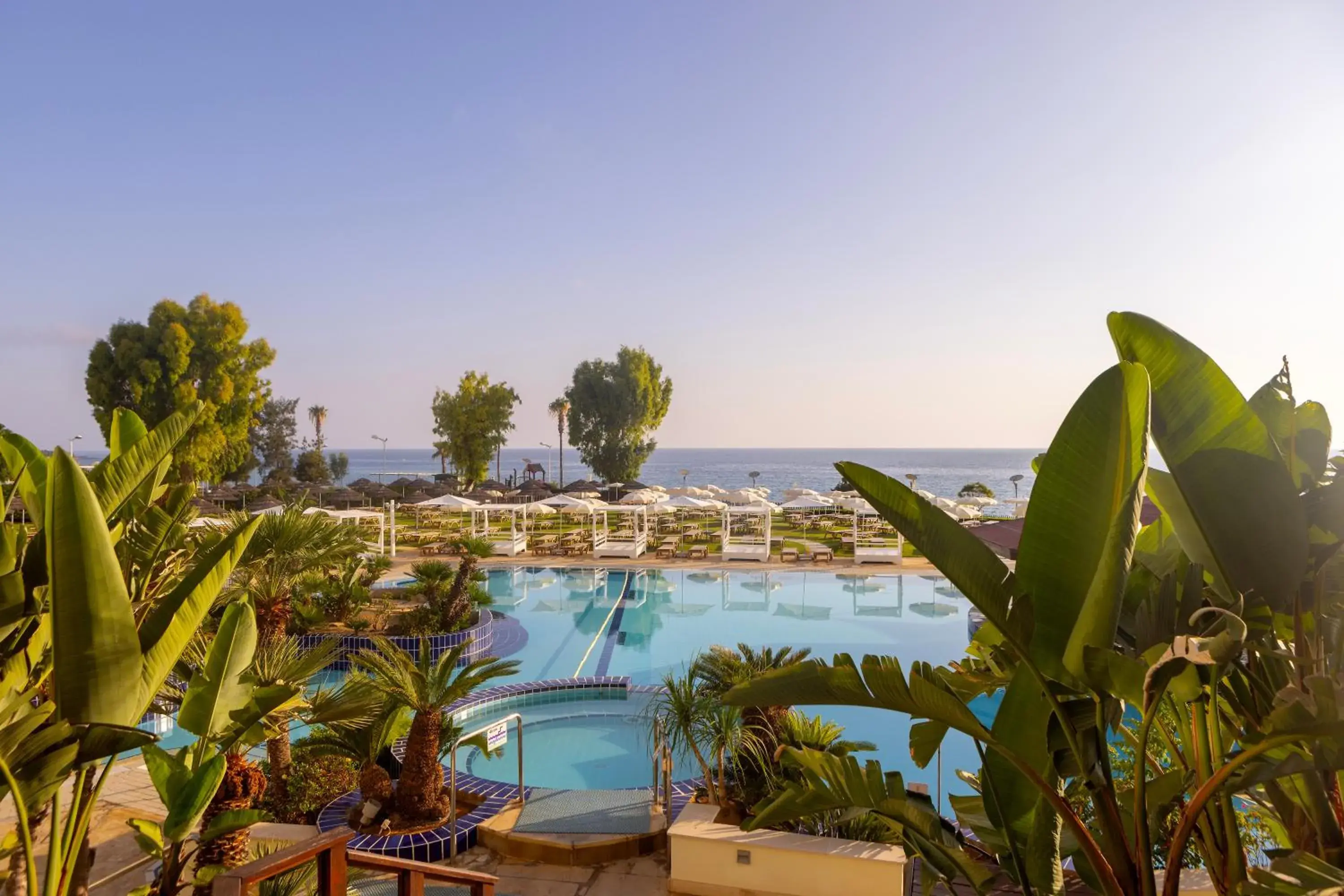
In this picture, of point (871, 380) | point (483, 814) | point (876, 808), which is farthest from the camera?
point (871, 380)

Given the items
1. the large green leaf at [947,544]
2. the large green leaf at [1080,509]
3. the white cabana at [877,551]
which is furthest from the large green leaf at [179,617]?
the white cabana at [877,551]

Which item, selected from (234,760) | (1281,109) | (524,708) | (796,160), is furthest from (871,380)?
(234,760)

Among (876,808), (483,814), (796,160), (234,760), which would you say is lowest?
(483,814)

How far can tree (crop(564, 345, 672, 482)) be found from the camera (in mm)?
44625

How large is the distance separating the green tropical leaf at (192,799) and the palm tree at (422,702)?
383cm

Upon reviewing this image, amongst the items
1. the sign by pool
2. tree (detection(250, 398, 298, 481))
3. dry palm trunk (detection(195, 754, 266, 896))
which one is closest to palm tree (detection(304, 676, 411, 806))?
dry palm trunk (detection(195, 754, 266, 896))

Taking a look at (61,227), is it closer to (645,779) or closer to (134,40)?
(134,40)

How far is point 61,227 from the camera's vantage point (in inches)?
774

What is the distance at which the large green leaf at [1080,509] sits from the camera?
160 cm

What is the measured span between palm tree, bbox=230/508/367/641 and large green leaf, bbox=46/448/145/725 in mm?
6581

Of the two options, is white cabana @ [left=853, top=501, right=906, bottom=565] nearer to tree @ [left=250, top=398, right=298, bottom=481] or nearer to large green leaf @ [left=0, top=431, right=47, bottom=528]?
large green leaf @ [left=0, top=431, right=47, bottom=528]

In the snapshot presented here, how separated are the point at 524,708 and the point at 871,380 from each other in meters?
19.3

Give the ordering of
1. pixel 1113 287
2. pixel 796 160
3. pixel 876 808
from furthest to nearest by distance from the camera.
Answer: pixel 796 160
pixel 1113 287
pixel 876 808

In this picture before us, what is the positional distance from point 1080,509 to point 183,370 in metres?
32.7
